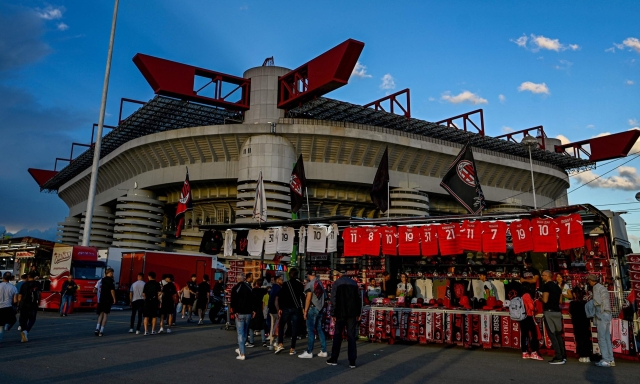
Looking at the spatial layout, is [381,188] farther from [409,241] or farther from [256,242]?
[256,242]

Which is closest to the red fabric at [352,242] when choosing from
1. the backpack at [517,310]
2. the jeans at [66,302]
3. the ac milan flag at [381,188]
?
the ac milan flag at [381,188]

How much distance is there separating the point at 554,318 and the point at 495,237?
12.7 feet

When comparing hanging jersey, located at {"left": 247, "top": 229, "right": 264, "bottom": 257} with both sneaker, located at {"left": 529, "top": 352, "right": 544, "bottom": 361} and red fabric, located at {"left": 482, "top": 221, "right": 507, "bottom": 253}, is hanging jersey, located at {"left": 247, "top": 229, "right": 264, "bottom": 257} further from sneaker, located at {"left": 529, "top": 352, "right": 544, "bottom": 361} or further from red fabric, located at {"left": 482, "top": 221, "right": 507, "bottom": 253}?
sneaker, located at {"left": 529, "top": 352, "right": 544, "bottom": 361}

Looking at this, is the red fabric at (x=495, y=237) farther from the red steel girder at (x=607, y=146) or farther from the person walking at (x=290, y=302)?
the red steel girder at (x=607, y=146)

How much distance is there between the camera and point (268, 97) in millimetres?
36750

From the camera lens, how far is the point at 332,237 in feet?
52.0

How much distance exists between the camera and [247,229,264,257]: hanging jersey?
17.4 metres

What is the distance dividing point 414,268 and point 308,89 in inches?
738

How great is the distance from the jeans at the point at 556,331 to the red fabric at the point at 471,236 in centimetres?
389

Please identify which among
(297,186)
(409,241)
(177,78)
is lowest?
(409,241)

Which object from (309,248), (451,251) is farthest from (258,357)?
(451,251)

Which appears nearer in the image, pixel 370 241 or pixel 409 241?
A: pixel 409 241

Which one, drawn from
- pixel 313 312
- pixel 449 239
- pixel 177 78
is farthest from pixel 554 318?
pixel 177 78

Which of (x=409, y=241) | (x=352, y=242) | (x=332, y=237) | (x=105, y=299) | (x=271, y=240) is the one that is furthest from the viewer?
(x=271, y=240)
